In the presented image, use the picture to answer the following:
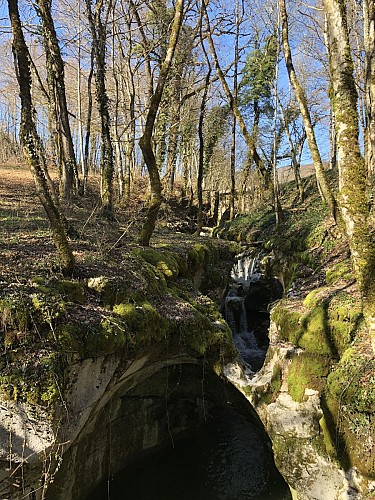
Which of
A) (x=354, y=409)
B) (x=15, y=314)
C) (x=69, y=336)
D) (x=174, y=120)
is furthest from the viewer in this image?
(x=174, y=120)

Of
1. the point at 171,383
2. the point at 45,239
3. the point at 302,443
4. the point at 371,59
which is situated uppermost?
the point at 371,59

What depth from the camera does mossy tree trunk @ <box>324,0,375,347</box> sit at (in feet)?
15.6

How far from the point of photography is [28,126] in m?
6.34

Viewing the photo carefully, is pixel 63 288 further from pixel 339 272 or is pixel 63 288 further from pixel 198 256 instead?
pixel 339 272

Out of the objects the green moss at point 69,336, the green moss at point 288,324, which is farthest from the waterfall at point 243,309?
the green moss at point 69,336

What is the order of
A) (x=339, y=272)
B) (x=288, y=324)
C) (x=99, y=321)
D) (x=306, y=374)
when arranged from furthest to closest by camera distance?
(x=339, y=272) → (x=288, y=324) → (x=306, y=374) → (x=99, y=321)

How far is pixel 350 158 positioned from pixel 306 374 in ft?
13.8

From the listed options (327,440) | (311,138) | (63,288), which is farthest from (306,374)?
(311,138)

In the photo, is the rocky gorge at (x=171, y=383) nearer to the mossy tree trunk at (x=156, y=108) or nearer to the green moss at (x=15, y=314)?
the green moss at (x=15, y=314)

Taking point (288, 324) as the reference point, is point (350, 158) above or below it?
above

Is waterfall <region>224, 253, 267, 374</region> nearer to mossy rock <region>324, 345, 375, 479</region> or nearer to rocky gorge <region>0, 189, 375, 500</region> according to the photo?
rocky gorge <region>0, 189, 375, 500</region>

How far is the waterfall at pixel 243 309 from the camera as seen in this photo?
12.9 metres

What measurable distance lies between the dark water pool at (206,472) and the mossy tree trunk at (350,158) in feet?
19.5

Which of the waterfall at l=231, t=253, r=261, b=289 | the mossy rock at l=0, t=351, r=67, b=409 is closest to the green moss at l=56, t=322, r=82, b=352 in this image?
the mossy rock at l=0, t=351, r=67, b=409
